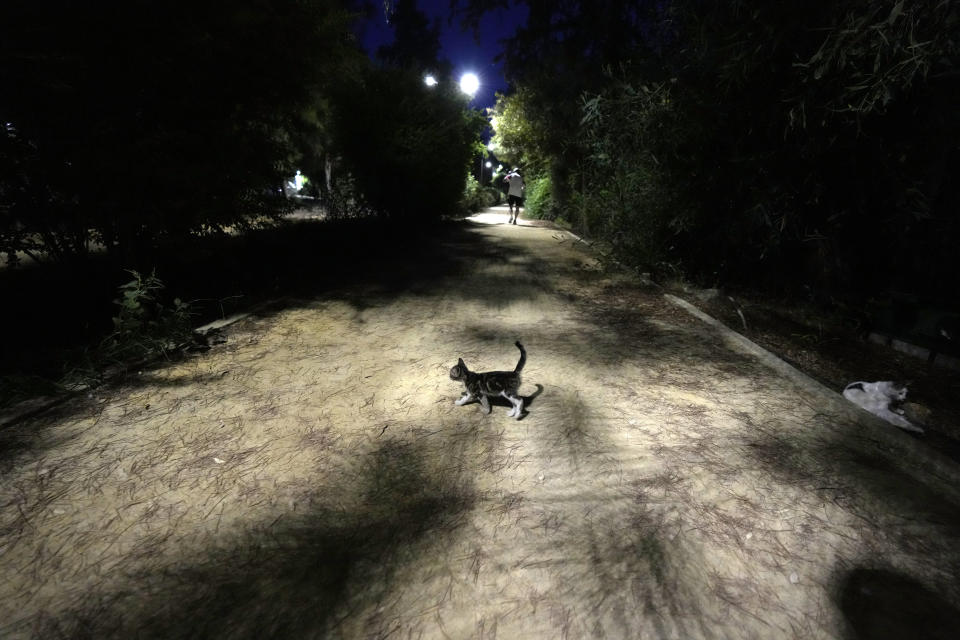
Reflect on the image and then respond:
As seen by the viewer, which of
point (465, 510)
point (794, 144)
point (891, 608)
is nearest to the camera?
point (891, 608)

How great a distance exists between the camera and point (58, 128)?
3559 mm

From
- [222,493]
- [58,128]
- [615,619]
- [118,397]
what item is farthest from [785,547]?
[58,128]

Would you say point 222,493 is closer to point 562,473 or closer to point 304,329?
point 562,473

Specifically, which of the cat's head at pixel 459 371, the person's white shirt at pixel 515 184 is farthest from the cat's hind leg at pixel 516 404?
the person's white shirt at pixel 515 184

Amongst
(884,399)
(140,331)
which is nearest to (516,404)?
(884,399)

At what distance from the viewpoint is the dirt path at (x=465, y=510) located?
1.68m

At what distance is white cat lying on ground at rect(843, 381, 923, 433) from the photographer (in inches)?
118

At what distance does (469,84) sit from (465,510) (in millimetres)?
17743

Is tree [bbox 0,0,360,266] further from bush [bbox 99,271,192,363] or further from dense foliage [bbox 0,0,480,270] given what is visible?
bush [bbox 99,271,192,363]

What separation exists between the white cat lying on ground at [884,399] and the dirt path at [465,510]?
0.47 feet

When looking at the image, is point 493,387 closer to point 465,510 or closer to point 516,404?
point 516,404

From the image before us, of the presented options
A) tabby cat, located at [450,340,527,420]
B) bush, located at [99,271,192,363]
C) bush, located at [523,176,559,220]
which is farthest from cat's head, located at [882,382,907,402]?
bush, located at [523,176,559,220]

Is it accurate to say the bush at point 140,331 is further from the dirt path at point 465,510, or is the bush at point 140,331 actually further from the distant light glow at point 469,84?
the distant light glow at point 469,84

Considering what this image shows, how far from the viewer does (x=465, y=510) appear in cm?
221
